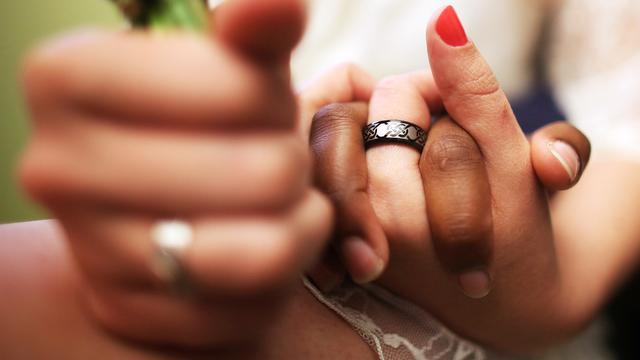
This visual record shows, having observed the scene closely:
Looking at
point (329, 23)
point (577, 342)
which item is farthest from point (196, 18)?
point (329, 23)

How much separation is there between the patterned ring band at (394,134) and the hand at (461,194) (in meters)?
0.01

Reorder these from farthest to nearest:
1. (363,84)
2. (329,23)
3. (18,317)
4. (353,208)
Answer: (329,23), (363,84), (353,208), (18,317)

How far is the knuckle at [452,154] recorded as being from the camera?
1.81 feet

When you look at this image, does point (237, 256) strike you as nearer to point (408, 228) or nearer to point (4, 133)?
point (408, 228)

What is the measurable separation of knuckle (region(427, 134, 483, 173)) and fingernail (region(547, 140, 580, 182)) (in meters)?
0.09

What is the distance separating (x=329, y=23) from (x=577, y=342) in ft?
3.18

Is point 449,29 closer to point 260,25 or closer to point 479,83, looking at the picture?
point 479,83

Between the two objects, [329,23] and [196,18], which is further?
[329,23]

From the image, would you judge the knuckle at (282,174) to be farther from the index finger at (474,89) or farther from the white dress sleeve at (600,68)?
the white dress sleeve at (600,68)

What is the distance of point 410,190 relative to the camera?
58 cm

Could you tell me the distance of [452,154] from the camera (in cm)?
56

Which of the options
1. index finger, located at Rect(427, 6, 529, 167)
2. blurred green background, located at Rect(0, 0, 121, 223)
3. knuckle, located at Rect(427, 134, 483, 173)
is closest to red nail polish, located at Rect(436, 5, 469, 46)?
index finger, located at Rect(427, 6, 529, 167)

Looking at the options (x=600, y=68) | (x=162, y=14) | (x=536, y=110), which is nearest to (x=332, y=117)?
(x=162, y=14)

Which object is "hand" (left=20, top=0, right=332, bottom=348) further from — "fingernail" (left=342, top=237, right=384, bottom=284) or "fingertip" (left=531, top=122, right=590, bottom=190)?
"fingertip" (left=531, top=122, right=590, bottom=190)
